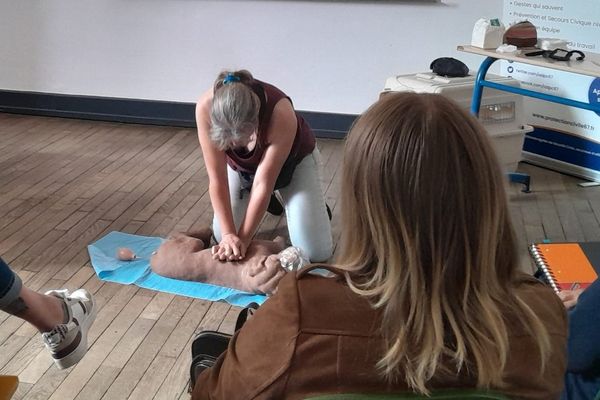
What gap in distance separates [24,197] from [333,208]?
1.44 m

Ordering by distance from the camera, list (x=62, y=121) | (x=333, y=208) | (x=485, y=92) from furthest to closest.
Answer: (x=62, y=121)
(x=485, y=92)
(x=333, y=208)

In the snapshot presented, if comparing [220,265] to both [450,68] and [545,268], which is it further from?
[450,68]

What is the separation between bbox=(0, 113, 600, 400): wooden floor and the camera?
1.95 metres

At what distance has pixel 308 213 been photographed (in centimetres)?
263

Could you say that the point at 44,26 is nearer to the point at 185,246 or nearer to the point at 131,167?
the point at 131,167

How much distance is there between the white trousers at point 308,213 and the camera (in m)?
2.63

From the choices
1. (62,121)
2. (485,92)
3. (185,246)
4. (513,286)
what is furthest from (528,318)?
(62,121)

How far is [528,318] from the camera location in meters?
0.89

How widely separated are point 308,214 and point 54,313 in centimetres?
113

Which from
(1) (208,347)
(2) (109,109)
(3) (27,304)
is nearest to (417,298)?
(1) (208,347)

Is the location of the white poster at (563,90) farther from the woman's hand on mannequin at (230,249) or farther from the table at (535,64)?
the woman's hand on mannequin at (230,249)

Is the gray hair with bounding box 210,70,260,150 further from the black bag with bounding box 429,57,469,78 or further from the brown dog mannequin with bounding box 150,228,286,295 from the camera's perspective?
the black bag with bounding box 429,57,469,78

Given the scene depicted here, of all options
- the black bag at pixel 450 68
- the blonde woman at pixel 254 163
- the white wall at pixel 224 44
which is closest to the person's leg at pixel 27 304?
the blonde woman at pixel 254 163

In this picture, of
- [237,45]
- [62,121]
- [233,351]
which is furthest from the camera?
[62,121]
